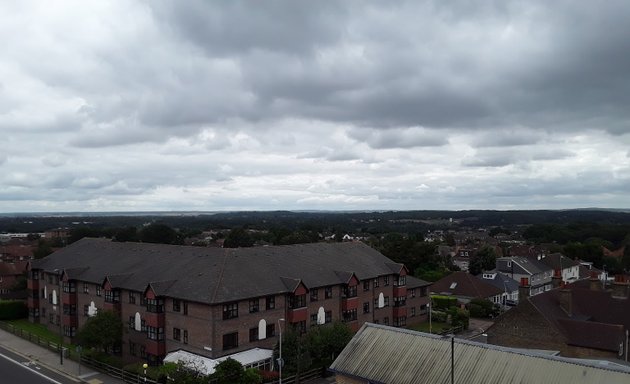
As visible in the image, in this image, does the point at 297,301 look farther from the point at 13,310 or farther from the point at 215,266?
the point at 13,310

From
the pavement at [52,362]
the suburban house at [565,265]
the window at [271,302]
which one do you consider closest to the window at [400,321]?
the window at [271,302]

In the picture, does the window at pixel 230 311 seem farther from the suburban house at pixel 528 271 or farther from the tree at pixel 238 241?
the tree at pixel 238 241

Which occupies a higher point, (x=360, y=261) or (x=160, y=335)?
(x=360, y=261)

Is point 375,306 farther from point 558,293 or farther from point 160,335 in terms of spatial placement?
point 160,335

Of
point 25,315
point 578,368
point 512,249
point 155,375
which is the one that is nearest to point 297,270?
point 155,375

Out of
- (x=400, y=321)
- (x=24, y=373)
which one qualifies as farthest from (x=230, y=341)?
(x=400, y=321)

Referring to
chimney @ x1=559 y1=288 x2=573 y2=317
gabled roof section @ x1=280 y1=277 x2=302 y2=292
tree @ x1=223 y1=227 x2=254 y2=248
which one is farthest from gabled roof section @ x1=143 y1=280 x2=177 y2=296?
tree @ x1=223 y1=227 x2=254 y2=248
